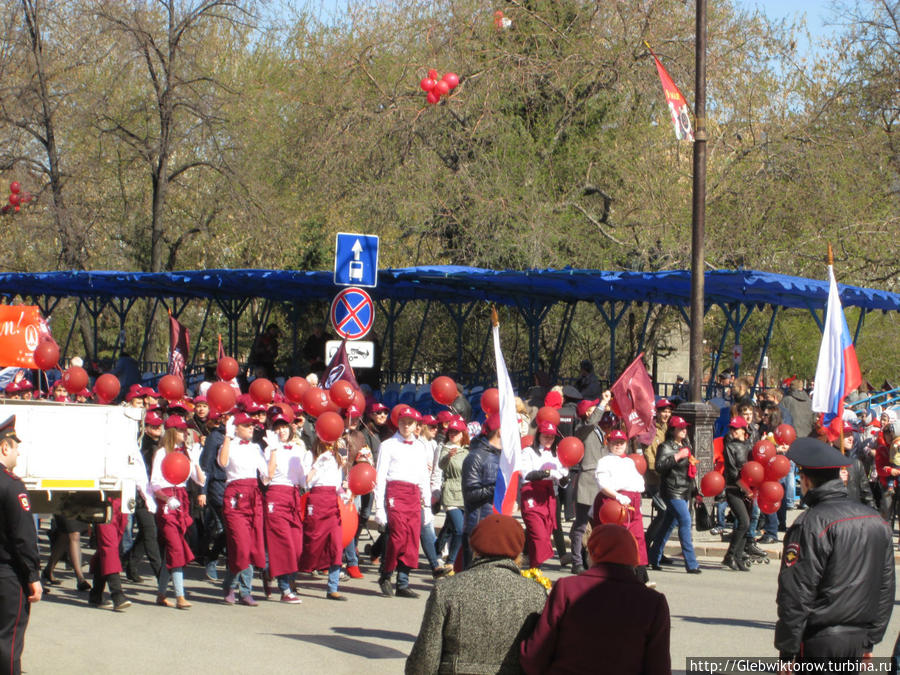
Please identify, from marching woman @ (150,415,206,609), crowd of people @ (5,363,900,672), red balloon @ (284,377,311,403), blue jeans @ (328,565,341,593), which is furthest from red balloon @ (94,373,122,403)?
blue jeans @ (328,565,341,593)

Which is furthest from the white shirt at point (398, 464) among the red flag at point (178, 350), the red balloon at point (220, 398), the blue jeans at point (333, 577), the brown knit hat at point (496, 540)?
the red flag at point (178, 350)

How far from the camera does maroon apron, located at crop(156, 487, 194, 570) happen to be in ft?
33.8

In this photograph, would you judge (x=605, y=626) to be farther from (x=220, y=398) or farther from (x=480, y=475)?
(x=220, y=398)

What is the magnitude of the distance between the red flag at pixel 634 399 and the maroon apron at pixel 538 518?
1.79m

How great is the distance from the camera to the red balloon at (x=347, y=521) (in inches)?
444

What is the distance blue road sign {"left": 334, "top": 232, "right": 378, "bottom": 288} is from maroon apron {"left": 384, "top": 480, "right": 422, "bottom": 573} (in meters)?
3.88

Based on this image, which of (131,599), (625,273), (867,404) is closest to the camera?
(131,599)

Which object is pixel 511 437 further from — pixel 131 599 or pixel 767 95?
pixel 767 95

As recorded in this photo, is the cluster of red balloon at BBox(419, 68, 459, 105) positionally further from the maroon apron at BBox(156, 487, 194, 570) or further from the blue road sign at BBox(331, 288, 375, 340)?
the maroon apron at BBox(156, 487, 194, 570)

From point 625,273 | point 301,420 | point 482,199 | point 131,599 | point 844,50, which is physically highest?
point 844,50

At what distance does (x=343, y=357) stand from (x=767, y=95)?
17130 mm

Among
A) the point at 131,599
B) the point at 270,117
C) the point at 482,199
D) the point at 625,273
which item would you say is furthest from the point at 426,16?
the point at 131,599

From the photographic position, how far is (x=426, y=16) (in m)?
28.2

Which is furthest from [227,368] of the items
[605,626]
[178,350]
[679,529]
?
[605,626]
